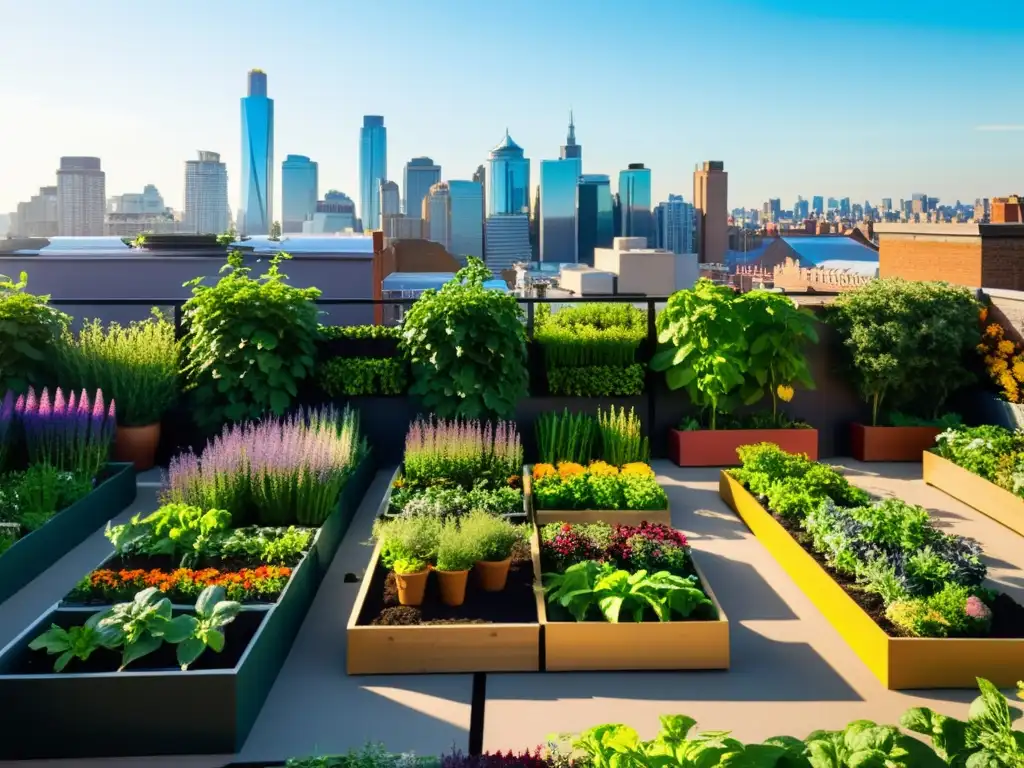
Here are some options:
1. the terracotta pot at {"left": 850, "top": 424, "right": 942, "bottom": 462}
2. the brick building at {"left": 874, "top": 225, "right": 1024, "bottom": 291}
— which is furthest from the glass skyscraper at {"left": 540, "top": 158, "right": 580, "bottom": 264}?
the terracotta pot at {"left": 850, "top": 424, "right": 942, "bottom": 462}

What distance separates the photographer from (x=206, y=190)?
200 ft

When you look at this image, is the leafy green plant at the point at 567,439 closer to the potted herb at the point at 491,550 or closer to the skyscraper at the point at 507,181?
the potted herb at the point at 491,550

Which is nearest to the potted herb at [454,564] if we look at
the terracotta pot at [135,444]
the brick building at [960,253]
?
the terracotta pot at [135,444]

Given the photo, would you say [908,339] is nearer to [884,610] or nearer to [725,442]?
[725,442]

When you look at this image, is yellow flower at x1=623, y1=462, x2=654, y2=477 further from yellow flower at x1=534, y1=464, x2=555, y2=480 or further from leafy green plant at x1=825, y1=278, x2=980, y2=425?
leafy green plant at x1=825, y1=278, x2=980, y2=425

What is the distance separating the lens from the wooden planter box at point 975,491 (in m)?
6.53

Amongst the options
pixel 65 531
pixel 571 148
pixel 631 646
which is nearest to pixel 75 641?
pixel 631 646

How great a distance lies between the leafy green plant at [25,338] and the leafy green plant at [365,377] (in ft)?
7.05

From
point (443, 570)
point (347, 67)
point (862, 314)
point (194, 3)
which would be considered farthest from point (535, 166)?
point (443, 570)

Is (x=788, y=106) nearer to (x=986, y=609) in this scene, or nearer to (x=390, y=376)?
(x=390, y=376)

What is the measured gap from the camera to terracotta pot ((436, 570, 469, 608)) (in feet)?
15.5

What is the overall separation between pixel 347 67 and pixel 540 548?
2687 cm

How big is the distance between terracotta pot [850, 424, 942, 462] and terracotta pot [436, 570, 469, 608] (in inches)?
203

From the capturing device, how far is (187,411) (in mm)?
8664
